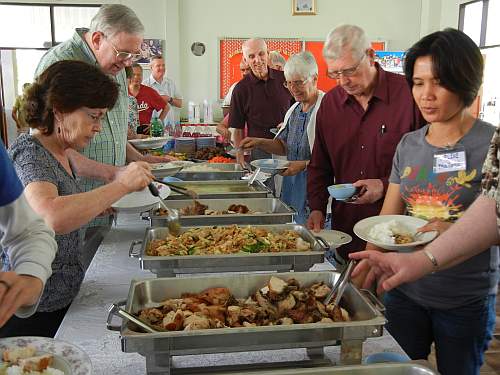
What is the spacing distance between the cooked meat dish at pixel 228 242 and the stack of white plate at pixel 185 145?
2.10 m

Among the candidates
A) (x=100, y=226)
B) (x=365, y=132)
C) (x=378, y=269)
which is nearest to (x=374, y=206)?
(x=365, y=132)

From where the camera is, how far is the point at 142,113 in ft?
14.7

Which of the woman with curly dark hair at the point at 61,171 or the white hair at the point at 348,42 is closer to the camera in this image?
the woman with curly dark hair at the point at 61,171

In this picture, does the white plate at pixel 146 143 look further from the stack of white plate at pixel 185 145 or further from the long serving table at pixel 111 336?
the long serving table at pixel 111 336

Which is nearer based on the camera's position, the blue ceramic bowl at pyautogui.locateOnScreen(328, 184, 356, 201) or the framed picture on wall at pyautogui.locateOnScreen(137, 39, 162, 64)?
the blue ceramic bowl at pyautogui.locateOnScreen(328, 184, 356, 201)

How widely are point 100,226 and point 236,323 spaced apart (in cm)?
113

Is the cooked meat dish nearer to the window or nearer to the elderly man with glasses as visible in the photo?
the elderly man with glasses

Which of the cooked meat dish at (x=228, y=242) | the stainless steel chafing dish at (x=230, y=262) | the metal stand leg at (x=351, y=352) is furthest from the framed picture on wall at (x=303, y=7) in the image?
the metal stand leg at (x=351, y=352)

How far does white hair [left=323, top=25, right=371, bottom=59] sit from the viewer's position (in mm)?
1763

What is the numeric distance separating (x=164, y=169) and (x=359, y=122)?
96cm

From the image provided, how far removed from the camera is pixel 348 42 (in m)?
1.76

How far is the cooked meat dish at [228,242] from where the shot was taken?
1404 mm

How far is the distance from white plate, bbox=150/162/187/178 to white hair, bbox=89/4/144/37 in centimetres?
64

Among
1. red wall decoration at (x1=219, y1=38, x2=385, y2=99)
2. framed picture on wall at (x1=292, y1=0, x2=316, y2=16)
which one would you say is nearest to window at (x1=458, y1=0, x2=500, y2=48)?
red wall decoration at (x1=219, y1=38, x2=385, y2=99)
